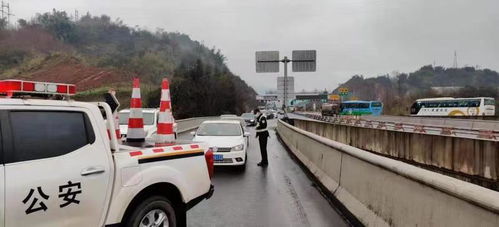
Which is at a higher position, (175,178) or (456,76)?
(456,76)

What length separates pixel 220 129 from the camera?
14281 mm

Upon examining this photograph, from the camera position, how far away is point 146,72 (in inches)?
4373

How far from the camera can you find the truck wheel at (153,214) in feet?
14.6

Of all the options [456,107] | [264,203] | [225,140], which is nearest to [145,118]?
[225,140]

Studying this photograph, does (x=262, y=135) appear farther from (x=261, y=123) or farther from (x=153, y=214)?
(x=153, y=214)

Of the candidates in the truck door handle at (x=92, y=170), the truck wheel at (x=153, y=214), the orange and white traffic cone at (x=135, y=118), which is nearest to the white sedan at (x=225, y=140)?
the orange and white traffic cone at (x=135, y=118)

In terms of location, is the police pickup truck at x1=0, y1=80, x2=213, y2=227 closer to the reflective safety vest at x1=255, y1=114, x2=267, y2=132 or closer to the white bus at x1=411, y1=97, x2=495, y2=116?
the reflective safety vest at x1=255, y1=114, x2=267, y2=132

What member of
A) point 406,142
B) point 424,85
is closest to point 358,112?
point 406,142

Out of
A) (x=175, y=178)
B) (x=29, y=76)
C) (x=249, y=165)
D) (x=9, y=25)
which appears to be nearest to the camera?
(x=175, y=178)

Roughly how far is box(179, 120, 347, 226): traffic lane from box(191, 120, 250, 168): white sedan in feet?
1.47

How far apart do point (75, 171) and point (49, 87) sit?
34.3 inches

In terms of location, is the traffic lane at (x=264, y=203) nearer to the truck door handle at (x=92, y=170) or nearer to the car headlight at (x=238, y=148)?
the car headlight at (x=238, y=148)

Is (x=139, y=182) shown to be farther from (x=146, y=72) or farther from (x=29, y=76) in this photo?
(x=146, y=72)

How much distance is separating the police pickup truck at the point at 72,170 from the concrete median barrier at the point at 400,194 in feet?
8.02
